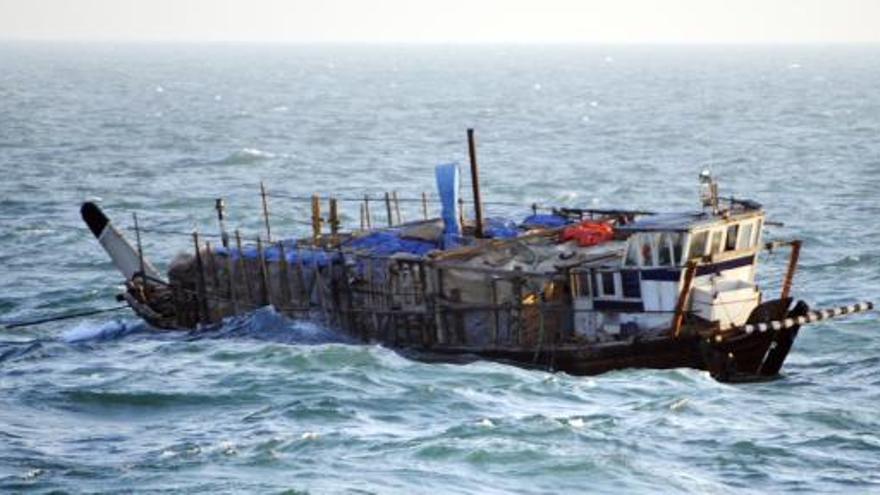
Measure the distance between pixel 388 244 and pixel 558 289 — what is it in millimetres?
6936

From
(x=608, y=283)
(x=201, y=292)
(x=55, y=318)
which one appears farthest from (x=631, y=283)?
(x=55, y=318)

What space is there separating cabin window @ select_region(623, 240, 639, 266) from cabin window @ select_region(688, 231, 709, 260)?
1468 mm

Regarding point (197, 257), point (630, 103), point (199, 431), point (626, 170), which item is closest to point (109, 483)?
point (199, 431)

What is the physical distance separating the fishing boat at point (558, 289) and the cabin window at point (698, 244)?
1.7 inches

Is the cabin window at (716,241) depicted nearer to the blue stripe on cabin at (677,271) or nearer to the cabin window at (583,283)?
the blue stripe on cabin at (677,271)

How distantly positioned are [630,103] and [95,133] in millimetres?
70597

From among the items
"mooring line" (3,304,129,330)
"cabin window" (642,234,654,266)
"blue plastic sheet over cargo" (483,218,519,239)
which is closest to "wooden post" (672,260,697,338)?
"cabin window" (642,234,654,266)

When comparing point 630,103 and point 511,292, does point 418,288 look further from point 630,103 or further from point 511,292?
point 630,103

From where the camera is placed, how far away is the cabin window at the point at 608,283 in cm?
5025

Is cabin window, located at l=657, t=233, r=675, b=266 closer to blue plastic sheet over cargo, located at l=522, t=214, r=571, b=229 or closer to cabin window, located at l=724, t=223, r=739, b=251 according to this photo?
cabin window, located at l=724, t=223, r=739, b=251

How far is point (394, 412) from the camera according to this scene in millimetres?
47344

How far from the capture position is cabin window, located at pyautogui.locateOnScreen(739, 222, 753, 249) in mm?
50469

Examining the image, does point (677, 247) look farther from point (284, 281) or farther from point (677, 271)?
point (284, 281)

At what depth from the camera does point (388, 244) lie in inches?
2207
